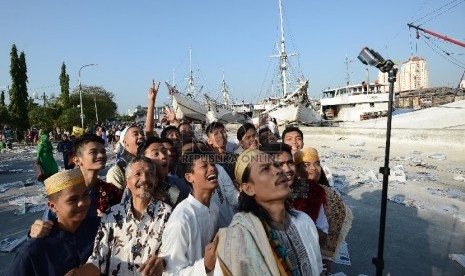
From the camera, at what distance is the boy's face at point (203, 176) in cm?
268

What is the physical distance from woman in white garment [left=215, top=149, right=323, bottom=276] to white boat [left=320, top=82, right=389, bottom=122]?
34239mm

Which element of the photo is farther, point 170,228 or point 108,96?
point 108,96

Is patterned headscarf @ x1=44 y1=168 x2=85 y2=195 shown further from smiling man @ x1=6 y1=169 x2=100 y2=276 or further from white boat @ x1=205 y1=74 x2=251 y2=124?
white boat @ x1=205 y1=74 x2=251 y2=124

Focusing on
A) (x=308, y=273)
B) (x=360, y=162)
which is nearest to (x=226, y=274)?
(x=308, y=273)

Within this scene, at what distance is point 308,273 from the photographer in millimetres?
2000

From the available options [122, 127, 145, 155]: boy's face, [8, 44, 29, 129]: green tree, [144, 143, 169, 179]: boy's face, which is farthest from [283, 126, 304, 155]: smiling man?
[8, 44, 29, 129]: green tree

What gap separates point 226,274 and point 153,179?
1.19 m

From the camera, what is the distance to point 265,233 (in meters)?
1.84

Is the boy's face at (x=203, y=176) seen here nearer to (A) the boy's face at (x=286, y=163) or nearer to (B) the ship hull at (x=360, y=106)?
A: (A) the boy's face at (x=286, y=163)

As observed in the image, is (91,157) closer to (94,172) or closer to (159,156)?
(94,172)

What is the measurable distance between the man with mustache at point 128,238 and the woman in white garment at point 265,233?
2.24 ft

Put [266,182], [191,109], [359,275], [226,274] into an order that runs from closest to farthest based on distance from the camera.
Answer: [226,274] → [266,182] → [359,275] → [191,109]

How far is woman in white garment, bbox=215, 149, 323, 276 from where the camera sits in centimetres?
178

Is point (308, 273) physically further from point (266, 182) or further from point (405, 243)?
point (405, 243)
